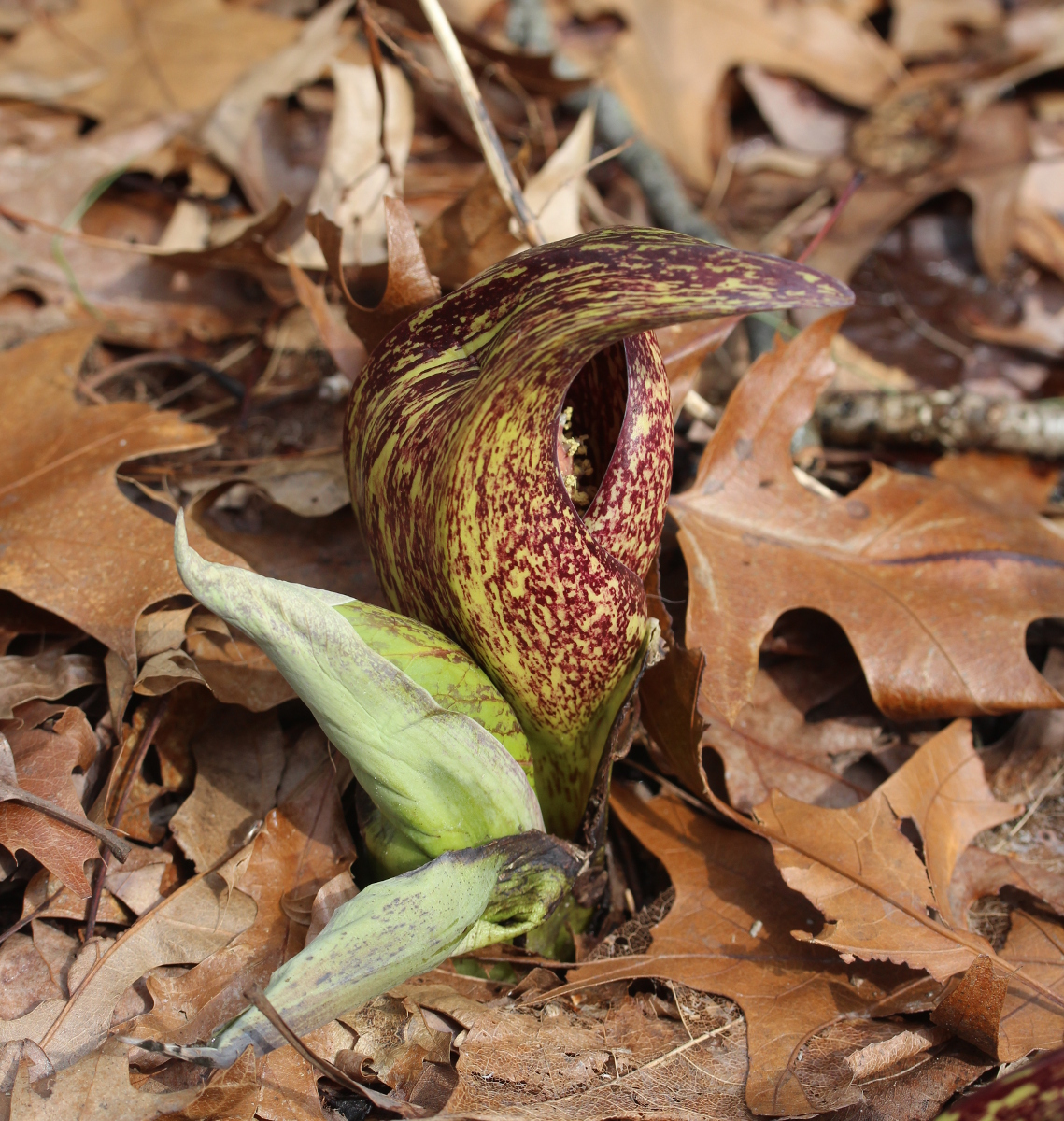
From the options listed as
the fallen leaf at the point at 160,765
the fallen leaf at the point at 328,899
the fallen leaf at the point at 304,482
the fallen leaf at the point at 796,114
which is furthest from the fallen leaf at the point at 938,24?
the fallen leaf at the point at 328,899

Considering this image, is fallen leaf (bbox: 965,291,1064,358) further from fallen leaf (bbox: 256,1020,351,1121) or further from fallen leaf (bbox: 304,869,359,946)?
fallen leaf (bbox: 256,1020,351,1121)

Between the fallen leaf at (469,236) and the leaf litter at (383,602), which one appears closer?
the leaf litter at (383,602)

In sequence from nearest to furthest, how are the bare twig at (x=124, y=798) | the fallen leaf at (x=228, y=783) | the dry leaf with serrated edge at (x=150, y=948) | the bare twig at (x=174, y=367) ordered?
the dry leaf with serrated edge at (x=150, y=948), the bare twig at (x=124, y=798), the fallen leaf at (x=228, y=783), the bare twig at (x=174, y=367)

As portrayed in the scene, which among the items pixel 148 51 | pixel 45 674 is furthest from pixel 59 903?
pixel 148 51

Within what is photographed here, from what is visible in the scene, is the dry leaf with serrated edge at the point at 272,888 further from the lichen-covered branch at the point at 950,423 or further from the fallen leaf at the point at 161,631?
the lichen-covered branch at the point at 950,423

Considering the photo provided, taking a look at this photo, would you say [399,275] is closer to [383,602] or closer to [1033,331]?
[383,602]

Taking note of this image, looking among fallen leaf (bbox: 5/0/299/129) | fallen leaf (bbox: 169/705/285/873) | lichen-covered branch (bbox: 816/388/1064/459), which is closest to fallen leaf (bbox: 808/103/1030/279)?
lichen-covered branch (bbox: 816/388/1064/459)

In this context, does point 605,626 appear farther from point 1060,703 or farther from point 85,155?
point 85,155
